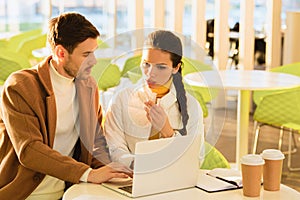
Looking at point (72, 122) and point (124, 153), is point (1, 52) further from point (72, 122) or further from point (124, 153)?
point (124, 153)

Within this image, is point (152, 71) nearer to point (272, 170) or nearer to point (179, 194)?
point (179, 194)

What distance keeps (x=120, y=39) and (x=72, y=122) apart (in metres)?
0.65

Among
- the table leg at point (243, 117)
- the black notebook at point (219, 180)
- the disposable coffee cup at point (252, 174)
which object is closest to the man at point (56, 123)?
the black notebook at point (219, 180)

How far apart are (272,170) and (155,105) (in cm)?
51

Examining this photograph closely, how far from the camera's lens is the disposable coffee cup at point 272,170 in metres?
2.66

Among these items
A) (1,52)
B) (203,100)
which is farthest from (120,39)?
(1,52)

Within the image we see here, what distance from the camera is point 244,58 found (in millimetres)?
7355

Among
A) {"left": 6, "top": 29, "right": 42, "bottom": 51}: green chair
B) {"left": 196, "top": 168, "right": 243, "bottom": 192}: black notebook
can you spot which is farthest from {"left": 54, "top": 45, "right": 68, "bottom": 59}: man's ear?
{"left": 6, "top": 29, "right": 42, "bottom": 51}: green chair

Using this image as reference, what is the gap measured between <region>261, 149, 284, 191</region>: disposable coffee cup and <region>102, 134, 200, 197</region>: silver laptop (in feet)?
0.84

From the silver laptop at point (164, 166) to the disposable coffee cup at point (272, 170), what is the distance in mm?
256

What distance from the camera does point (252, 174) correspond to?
2.60 m

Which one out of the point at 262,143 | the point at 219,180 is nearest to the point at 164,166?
the point at 219,180

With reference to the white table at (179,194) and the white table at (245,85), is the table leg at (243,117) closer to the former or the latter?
the white table at (245,85)

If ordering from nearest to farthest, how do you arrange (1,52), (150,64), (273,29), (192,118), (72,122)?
(150,64) → (192,118) → (72,122) → (1,52) → (273,29)
